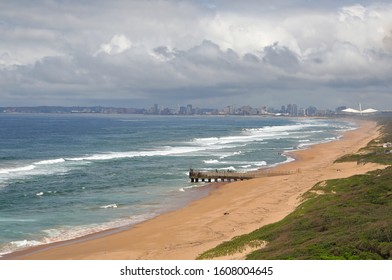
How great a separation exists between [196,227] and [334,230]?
11458 mm

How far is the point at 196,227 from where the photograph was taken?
112 ft

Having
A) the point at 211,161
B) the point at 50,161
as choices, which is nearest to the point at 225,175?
the point at 211,161

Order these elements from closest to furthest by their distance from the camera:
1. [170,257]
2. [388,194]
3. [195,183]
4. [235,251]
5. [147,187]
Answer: [235,251] < [170,257] < [388,194] < [147,187] < [195,183]

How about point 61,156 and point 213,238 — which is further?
point 61,156

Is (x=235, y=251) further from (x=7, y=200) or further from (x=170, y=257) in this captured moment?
(x=7, y=200)

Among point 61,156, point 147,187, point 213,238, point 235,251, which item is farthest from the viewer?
point 61,156

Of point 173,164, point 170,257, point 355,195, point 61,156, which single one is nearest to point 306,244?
point 170,257

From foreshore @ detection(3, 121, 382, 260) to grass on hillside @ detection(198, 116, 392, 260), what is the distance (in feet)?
6.84

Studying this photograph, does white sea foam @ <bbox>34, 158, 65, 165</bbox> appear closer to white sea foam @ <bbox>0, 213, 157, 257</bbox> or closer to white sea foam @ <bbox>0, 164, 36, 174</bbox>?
white sea foam @ <bbox>0, 164, 36, 174</bbox>

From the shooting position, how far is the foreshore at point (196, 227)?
28438 millimetres

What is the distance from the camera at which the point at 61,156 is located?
81562 mm

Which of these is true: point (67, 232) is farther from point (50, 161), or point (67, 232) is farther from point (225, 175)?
point (50, 161)

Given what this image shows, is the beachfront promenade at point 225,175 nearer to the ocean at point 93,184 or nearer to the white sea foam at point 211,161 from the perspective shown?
the ocean at point 93,184

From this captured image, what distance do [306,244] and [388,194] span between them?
45.8 feet
